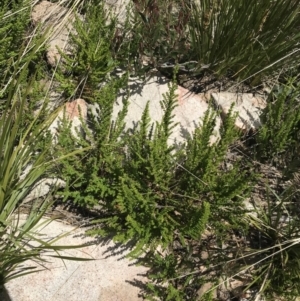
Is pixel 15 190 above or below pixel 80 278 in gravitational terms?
above

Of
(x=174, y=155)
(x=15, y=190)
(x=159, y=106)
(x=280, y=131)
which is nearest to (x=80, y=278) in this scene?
(x=15, y=190)

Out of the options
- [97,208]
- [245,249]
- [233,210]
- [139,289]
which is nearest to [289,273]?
[245,249]

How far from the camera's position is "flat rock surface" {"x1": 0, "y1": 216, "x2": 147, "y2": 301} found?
1715 millimetres

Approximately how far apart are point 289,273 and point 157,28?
1.24 meters

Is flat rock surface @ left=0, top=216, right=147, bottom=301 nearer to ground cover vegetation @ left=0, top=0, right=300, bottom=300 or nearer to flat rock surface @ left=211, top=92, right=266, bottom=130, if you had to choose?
ground cover vegetation @ left=0, top=0, right=300, bottom=300

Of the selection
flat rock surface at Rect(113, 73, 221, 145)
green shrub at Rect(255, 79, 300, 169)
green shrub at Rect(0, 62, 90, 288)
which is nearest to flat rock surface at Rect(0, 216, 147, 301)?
green shrub at Rect(0, 62, 90, 288)

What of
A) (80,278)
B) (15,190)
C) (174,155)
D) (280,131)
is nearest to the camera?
(15,190)

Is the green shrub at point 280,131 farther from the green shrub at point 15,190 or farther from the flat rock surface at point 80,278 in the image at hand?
→ the green shrub at point 15,190

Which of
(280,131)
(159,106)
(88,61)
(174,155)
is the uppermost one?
(88,61)

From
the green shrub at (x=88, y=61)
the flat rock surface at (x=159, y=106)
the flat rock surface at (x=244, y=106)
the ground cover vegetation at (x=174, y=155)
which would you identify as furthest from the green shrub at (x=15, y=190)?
the flat rock surface at (x=244, y=106)

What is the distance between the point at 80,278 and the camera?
1.78 m

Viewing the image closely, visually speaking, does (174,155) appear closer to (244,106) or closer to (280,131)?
(280,131)

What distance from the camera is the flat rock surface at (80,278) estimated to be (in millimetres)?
1715

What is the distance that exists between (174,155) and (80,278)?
25.0 inches
